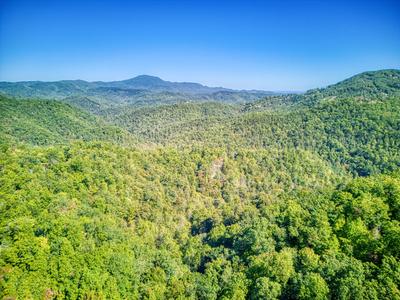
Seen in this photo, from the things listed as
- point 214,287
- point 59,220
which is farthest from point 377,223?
point 59,220

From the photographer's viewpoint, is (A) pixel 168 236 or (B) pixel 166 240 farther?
(A) pixel 168 236

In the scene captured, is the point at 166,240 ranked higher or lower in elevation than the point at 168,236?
higher

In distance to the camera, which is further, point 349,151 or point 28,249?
point 349,151

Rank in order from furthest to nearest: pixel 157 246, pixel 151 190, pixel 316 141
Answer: pixel 316 141 < pixel 151 190 < pixel 157 246

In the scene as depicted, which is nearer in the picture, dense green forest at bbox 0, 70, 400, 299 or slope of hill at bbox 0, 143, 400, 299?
slope of hill at bbox 0, 143, 400, 299

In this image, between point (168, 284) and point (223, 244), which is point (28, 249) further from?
point (223, 244)

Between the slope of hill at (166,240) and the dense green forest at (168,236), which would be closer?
the slope of hill at (166,240)

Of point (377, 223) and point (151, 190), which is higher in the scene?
point (377, 223)

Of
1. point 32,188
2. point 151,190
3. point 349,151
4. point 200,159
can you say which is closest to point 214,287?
point 32,188

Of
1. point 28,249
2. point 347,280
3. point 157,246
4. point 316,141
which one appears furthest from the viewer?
point 316,141

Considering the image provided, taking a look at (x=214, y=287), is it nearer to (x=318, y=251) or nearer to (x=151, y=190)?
(x=318, y=251)

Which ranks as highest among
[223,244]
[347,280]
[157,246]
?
[347,280]
